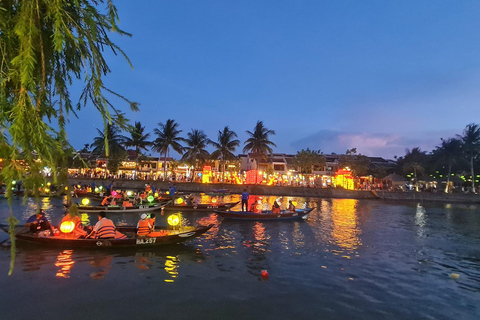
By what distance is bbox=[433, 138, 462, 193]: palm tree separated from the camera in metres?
59.2

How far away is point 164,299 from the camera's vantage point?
893 cm

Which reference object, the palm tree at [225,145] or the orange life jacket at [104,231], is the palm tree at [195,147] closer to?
the palm tree at [225,145]

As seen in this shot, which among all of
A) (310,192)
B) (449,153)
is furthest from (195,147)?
(449,153)

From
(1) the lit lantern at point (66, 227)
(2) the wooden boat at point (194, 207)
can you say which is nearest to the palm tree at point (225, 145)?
(2) the wooden boat at point (194, 207)

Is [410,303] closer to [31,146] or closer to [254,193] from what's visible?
[31,146]

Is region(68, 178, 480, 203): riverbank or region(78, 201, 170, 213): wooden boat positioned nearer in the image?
region(78, 201, 170, 213): wooden boat

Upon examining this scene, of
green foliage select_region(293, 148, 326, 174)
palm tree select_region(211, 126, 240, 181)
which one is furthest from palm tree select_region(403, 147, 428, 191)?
palm tree select_region(211, 126, 240, 181)

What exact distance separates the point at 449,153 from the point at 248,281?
6670 cm

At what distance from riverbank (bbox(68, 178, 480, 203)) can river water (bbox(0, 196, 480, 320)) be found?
38238 mm

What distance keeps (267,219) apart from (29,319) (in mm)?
17151

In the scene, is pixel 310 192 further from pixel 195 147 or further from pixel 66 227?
pixel 66 227

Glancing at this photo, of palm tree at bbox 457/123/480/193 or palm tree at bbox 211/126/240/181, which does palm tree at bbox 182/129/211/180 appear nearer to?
palm tree at bbox 211/126/240/181

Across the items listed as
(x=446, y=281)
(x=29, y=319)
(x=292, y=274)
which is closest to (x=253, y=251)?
(x=292, y=274)

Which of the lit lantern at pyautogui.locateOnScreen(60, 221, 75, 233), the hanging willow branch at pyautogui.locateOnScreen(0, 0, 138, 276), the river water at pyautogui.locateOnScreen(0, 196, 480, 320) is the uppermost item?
the hanging willow branch at pyautogui.locateOnScreen(0, 0, 138, 276)
